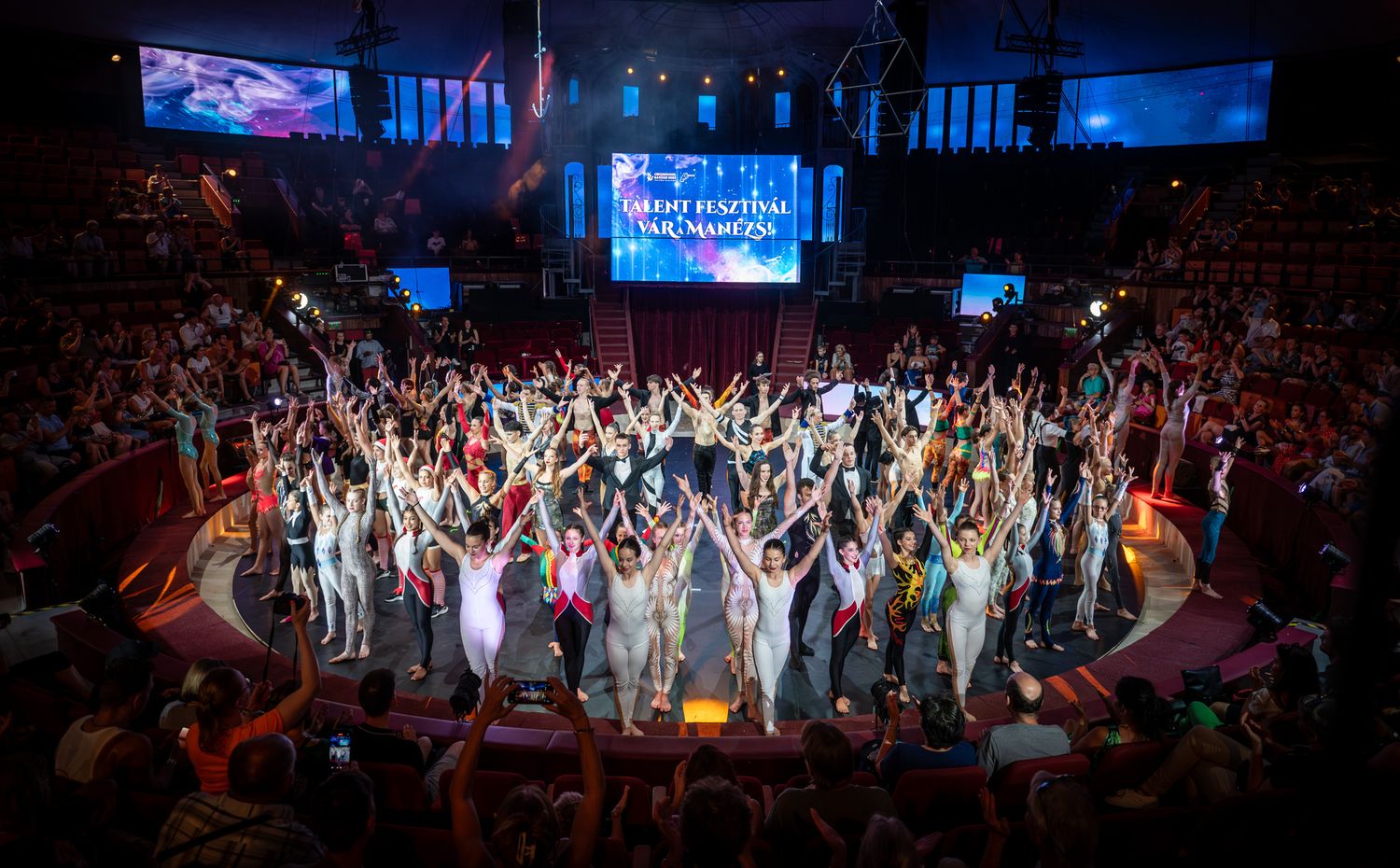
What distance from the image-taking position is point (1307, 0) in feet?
55.1

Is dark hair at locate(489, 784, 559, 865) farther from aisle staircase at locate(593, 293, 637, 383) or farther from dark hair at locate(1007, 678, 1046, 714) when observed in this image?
aisle staircase at locate(593, 293, 637, 383)

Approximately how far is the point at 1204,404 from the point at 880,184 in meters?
13.8

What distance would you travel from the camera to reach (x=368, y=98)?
1495cm

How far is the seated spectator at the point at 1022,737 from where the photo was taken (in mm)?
3758

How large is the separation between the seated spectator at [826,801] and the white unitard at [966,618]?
119 inches

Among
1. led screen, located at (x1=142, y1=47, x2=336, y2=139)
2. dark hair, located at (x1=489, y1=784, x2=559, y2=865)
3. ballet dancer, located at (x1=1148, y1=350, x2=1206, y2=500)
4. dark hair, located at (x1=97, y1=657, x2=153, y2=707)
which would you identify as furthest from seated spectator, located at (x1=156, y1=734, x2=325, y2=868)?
led screen, located at (x1=142, y1=47, x2=336, y2=139)

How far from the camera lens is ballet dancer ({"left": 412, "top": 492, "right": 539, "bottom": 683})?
5.87m

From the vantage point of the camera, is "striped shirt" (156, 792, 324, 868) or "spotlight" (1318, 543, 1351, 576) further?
"spotlight" (1318, 543, 1351, 576)

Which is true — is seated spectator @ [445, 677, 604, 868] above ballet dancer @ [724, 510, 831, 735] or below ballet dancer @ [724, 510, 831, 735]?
above

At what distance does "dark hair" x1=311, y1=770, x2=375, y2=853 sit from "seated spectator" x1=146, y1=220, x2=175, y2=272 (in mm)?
14539

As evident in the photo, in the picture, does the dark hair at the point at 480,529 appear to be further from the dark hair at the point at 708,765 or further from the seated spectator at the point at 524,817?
the dark hair at the point at 708,765

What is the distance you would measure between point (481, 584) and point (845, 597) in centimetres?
249

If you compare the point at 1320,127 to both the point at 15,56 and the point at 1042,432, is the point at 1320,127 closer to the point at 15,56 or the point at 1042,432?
the point at 1042,432

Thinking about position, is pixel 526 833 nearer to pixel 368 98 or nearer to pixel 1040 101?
pixel 368 98
